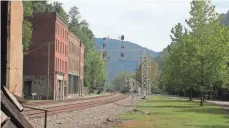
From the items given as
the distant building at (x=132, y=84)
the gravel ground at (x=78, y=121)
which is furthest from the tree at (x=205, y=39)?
the distant building at (x=132, y=84)

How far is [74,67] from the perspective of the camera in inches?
4102

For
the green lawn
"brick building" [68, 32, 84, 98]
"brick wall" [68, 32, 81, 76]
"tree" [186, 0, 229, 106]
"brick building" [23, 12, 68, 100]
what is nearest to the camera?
the green lawn

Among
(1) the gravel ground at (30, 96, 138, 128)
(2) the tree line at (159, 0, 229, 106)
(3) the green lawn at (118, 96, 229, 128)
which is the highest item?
(2) the tree line at (159, 0, 229, 106)

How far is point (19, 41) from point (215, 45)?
4707 centimetres

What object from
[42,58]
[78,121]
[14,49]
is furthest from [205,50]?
[14,49]

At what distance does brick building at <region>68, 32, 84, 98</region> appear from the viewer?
9659 centimetres

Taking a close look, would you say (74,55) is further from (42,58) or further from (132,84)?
(132,84)

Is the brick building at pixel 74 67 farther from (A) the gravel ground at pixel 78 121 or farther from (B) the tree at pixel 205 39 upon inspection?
(A) the gravel ground at pixel 78 121

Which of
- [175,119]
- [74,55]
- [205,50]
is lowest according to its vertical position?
[175,119]

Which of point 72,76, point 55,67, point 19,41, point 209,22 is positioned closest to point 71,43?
point 72,76

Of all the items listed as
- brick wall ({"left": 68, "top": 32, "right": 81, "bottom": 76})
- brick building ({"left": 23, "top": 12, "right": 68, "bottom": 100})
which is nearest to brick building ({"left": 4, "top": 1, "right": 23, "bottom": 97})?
brick building ({"left": 23, "top": 12, "right": 68, "bottom": 100})

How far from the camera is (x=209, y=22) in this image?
173ft

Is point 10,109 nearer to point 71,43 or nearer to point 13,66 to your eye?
point 13,66

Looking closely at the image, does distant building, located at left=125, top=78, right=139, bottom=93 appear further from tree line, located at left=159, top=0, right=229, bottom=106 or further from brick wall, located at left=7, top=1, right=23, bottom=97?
brick wall, located at left=7, top=1, right=23, bottom=97
